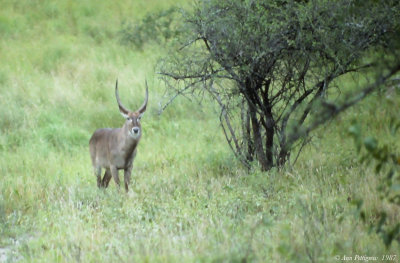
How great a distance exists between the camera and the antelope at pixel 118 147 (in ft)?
27.0

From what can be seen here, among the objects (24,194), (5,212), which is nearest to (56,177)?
(24,194)

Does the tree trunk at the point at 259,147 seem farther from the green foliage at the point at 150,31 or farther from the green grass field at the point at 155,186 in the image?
the green foliage at the point at 150,31

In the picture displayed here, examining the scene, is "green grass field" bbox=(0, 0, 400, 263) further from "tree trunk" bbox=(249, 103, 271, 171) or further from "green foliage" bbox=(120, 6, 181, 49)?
"green foliage" bbox=(120, 6, 181, 49)

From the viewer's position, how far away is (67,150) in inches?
437

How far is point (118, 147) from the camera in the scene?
855cm

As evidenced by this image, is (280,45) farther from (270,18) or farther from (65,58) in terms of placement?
(65,58)

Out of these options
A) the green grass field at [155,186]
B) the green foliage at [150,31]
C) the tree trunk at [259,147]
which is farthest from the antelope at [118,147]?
the green foliage at [150,31]

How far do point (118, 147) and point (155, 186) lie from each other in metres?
0.93

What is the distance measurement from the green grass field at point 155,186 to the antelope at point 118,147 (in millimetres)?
335

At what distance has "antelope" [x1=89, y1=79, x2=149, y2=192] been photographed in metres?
8.23

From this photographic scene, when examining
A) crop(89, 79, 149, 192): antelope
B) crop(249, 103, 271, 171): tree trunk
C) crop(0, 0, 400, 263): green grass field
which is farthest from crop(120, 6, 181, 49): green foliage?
crop(249, 103, 271, 171): tree trunk

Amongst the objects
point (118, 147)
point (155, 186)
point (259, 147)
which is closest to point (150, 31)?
point (118, 147)

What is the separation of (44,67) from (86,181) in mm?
8564

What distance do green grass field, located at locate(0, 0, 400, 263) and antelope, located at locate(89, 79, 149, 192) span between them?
335mm
